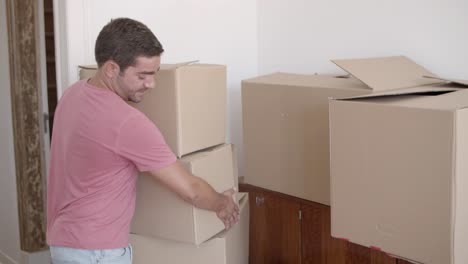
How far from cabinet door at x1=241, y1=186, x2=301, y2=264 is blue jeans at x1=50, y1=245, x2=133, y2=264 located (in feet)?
2.44

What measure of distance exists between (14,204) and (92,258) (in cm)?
206

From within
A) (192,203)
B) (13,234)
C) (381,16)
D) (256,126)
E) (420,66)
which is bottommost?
(13,234)

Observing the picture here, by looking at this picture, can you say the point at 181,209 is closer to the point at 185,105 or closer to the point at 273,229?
the point at 185,105

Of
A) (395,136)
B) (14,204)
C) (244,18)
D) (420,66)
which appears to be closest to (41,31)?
(14,204)

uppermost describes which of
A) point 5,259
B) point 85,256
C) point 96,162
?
point 96,162

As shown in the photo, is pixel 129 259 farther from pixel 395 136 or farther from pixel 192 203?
pixel 395 136

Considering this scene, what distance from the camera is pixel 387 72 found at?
6.41 feet

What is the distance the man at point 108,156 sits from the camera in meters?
1.53

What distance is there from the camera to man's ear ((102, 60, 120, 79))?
1.56 meters

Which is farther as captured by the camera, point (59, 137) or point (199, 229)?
point (199, 229)

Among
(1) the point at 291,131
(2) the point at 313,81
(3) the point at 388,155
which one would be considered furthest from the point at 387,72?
(3) the point at 388,155

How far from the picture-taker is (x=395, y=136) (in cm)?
148

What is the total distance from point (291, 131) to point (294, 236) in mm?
416

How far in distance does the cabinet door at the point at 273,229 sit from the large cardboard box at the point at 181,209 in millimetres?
364
